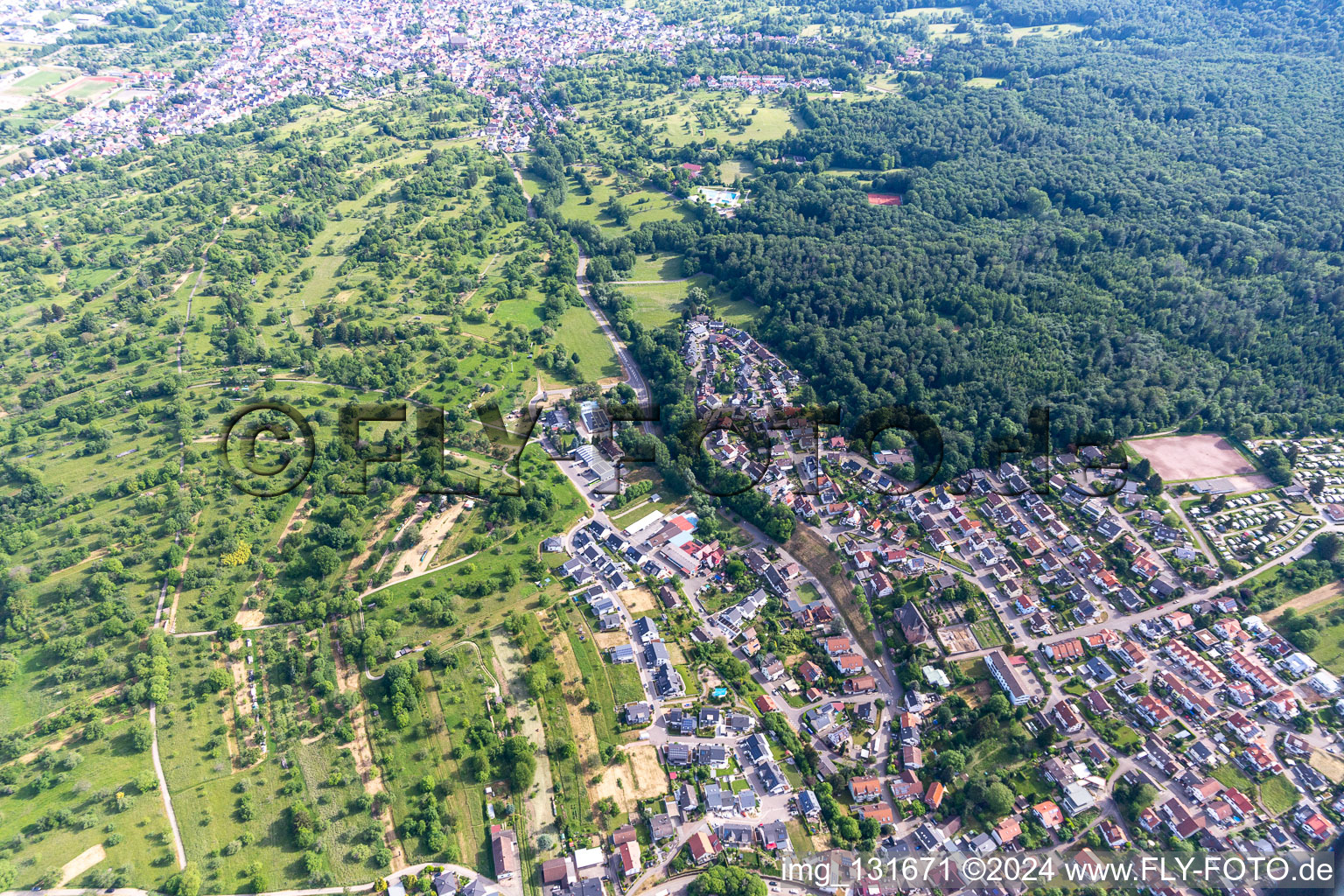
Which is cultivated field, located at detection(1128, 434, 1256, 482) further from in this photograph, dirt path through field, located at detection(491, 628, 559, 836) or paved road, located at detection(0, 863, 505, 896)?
paved road, located at detection(0, 863, 505, 896)

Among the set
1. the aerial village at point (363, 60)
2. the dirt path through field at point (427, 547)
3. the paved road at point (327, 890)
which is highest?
the aerial village at point (363, 60)

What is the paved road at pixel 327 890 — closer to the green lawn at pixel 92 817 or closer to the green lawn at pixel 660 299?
the green lawn at pixel 92 817

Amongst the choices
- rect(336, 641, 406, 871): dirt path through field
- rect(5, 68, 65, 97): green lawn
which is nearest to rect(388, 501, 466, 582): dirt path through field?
rect(336, 641, 406, 871): dirt path through field

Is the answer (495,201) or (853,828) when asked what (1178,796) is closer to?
(853,828)

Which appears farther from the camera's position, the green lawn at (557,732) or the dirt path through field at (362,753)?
the green lawn at (557,732)

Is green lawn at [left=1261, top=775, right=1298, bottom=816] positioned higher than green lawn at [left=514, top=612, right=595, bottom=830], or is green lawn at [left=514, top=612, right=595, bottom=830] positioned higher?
green lawn at [left=514, top=612, right=595, bottom=830]

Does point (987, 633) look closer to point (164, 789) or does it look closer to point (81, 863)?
point (164, 789)

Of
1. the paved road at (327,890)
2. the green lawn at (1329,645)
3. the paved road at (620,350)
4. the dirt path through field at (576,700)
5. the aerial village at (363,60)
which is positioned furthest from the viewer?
the aerial village at (363,60)

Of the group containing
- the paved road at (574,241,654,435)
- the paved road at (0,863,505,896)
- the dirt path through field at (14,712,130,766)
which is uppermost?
the paved road at (574,241,654,435)

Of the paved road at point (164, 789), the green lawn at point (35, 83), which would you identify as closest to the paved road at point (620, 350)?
the paved road at point (164, 789)
